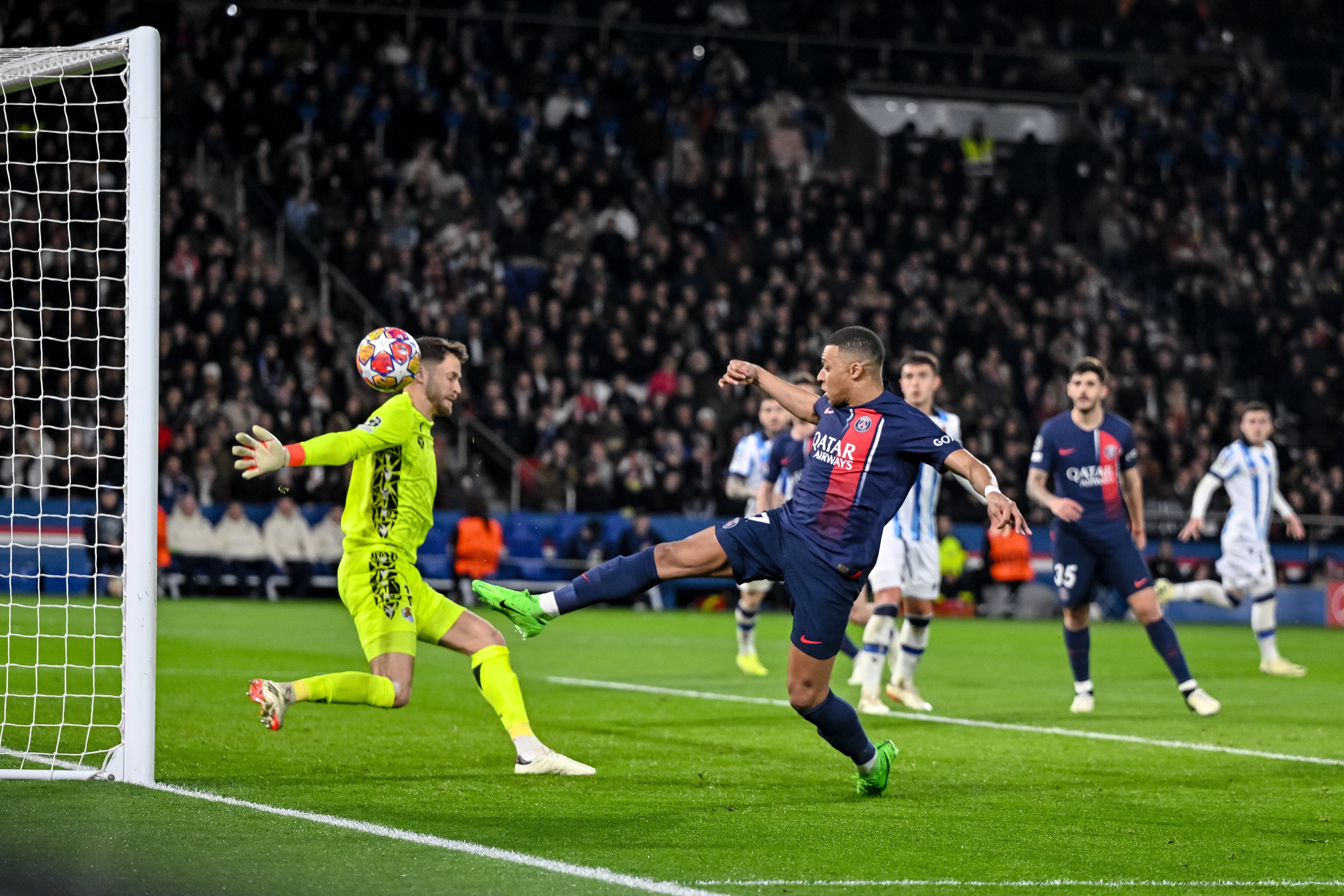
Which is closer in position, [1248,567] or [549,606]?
[549,606]

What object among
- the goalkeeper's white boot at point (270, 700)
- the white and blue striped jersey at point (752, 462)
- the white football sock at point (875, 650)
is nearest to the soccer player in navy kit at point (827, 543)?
the goalkeeper's white boot at point (270, 700)

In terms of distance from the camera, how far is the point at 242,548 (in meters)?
23.2

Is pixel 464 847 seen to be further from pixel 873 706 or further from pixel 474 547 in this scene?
pixel 474 547

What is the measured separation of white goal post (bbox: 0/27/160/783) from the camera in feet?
23.3

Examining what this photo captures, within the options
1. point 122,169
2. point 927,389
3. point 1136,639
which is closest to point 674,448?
point 1136,639

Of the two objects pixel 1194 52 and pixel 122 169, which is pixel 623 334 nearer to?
pixel 122 169

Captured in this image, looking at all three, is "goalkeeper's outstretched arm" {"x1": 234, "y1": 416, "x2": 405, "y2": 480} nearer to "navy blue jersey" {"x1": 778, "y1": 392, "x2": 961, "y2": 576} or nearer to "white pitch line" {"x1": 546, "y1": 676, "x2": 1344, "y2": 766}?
"navy blue jersey" {"x1": 778, "y1": 392, "x2": 961, "y2": 576}

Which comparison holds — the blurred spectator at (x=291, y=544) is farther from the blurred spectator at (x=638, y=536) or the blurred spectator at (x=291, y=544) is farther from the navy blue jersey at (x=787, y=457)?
the navy blue jersey at (x=787, y=457)

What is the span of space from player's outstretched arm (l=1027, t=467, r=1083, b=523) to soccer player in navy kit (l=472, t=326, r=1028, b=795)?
400cm

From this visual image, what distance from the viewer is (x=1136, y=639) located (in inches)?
792

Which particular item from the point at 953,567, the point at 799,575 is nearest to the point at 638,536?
the point at 953,567

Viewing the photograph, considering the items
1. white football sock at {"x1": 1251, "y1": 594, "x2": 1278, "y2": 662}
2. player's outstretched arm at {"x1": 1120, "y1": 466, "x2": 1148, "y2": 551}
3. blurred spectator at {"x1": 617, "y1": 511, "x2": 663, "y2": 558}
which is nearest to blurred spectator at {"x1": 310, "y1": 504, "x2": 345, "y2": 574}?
blurred spectator at {"x1": 617, "y1": 511, "x2": 663, "y2": 558}

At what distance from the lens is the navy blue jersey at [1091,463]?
11359 millimetres

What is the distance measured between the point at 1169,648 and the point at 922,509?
1970 millimetres
